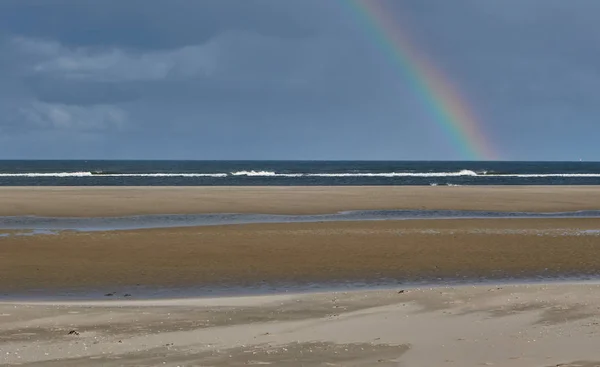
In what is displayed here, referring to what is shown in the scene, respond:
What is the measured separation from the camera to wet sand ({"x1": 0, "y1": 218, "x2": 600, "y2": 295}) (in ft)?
52.4

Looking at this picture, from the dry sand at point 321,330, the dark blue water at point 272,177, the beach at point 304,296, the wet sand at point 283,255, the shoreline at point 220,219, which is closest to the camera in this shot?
the dry sand at point 321,330

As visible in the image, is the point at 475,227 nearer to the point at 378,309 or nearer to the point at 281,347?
the point at 378,309

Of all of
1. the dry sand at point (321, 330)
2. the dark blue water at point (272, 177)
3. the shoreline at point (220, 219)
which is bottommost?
the dry sand at point (321, 330)

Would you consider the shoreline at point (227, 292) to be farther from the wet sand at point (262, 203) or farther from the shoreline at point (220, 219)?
the wet sand at point (262, 203)

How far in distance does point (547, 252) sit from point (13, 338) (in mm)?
15153

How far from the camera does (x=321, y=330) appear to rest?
408 inches

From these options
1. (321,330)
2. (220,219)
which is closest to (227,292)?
(321,330)

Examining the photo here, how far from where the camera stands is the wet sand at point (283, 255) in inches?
628

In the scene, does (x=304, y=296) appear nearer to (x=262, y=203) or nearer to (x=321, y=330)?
(x=321, y=330)

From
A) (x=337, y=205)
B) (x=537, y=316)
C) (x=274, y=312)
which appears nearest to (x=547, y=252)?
(x=537, y=316)

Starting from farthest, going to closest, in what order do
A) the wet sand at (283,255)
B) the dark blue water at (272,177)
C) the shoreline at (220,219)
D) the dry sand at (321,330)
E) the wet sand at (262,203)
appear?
the dark blue water at (272,177), the wet sand at (262,203), the shoreline at (220,219), the wet sand at (283,255), the dry sand at (321,330)

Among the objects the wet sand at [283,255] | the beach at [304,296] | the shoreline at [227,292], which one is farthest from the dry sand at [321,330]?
the wet sand at [283,255]

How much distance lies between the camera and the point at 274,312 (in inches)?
462

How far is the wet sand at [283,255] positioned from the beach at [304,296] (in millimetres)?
64
